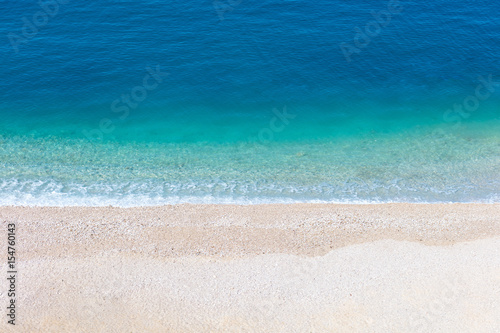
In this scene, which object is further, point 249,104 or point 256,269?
point 249,104

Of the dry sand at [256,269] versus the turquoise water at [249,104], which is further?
the turquoise water at [249,104]

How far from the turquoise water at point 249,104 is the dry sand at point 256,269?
12.0 feet

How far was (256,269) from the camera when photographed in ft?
89.6

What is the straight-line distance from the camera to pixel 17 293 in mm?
25531

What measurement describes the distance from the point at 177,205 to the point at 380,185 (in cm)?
1624

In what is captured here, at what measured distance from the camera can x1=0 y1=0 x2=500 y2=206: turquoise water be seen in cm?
3675

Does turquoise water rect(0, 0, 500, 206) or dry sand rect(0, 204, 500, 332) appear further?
turquoise water rect(0, 0, 500, 206)

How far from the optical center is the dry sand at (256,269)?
966 inches

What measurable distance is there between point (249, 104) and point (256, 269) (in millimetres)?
22022

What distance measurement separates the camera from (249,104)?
149ft

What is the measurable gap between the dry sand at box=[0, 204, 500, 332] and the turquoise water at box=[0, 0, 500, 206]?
12.0 feet

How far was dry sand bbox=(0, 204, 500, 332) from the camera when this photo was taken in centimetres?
2453

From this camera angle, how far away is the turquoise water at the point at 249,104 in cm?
3675

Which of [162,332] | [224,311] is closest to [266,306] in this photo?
[224,311]
